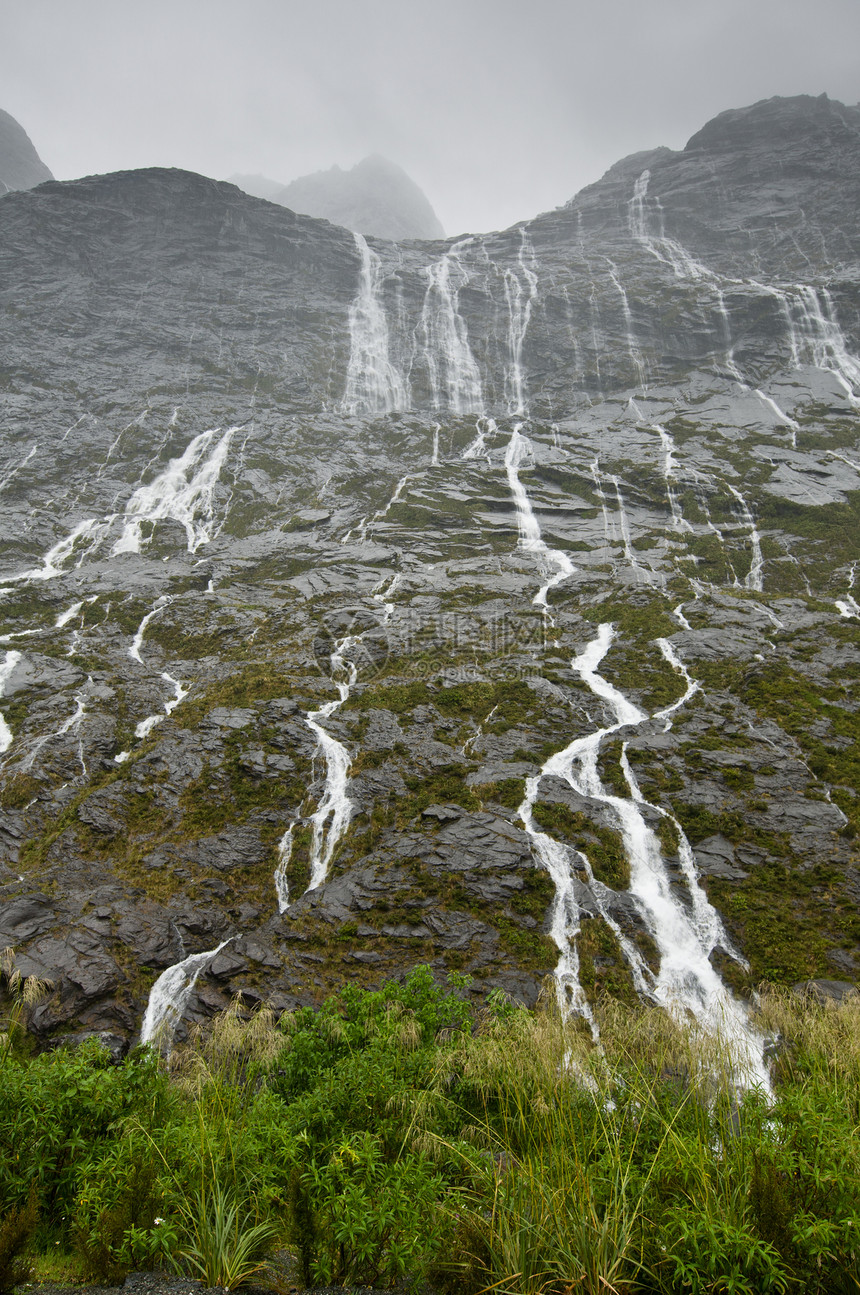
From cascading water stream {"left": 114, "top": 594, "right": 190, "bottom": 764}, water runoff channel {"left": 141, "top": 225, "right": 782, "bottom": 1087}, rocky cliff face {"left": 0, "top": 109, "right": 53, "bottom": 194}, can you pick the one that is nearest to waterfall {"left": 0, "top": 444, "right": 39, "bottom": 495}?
cascading water stream {"left": 114, "top": 594, "right": 190, "bottom": 764}

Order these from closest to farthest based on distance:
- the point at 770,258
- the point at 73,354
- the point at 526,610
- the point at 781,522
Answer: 1. the point at 526,610
2. the point at 781,522
3. the point at 73,354
4. the point at 770,258

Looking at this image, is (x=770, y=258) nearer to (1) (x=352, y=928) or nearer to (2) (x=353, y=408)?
(2) (x=353, y=408)

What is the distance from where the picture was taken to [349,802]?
2670 centimetres

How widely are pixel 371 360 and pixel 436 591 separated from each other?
50403 millimetres

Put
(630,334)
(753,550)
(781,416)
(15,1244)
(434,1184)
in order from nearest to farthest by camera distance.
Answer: (15,1244) < (434,1184) < (753,550) < (781,416) < (630,334)

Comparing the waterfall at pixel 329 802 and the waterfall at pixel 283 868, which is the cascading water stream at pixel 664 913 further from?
the waterfall at pixel 283 868

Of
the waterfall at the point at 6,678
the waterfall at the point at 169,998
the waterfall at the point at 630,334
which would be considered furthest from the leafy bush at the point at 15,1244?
the waterfall at the point at 630,334

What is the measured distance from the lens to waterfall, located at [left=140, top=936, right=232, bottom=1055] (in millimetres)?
17558

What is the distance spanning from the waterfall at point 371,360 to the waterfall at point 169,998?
6735 centimetres

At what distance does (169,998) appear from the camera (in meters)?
18.9

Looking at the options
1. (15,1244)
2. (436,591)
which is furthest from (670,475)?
(15,1244)

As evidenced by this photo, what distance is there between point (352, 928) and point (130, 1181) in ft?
49.1

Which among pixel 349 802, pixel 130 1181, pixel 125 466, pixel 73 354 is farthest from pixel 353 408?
pixel 130 1181

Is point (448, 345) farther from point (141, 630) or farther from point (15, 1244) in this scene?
point (15, 1244)
